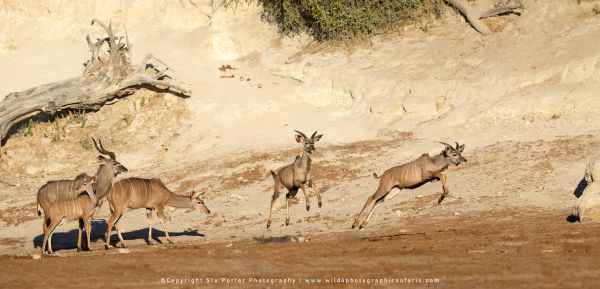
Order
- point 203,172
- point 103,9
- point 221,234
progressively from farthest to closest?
1. point 103,9
2. point 203,172
3. point 221,234

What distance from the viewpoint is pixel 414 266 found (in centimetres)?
1356

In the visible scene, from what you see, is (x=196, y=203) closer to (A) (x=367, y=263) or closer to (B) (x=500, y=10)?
(A) (x=367, y=263)

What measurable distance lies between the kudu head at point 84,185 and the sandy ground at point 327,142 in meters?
1.18

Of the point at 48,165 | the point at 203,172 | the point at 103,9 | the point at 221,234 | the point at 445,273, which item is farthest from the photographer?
the point at 103,9

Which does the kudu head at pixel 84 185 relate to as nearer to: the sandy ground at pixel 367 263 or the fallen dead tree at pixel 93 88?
the sandy ground at pixel 367 263

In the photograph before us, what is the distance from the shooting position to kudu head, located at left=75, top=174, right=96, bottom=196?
1889cm

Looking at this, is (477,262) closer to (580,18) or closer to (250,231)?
(250,231)

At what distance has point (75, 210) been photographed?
728 inches

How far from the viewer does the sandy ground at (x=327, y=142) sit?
14.4 meters

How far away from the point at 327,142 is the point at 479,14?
6.18 metres

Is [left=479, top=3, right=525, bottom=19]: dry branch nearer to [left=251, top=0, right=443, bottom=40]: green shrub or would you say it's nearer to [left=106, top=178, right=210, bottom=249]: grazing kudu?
[left=251, top=0, right=443, bottom=40]: green shrub

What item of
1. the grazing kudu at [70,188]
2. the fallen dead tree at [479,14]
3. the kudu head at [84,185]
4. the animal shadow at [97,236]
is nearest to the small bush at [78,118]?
the animal shadow at [97,236]

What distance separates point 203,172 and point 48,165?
505 cm

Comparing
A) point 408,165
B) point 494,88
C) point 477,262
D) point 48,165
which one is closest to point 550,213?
point 408,165
